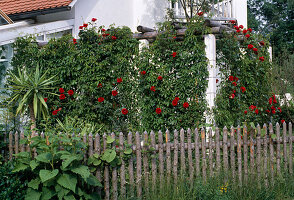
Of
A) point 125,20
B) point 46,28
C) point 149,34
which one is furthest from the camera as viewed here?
point 125,20

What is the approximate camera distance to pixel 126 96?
775cm

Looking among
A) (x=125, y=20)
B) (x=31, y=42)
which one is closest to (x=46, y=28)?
(x=31, y=42)

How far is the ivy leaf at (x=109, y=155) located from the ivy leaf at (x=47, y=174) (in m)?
0.77

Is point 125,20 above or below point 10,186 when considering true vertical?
above

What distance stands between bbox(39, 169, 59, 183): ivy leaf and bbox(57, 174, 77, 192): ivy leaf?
142mm

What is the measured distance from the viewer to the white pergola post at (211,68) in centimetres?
704

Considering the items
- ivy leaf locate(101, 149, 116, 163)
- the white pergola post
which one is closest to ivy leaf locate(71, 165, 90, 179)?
ivy leaf locate(101, 149, 116, 163)

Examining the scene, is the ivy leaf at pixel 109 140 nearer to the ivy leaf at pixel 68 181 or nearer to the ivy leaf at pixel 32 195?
the ivy leaf at pixel 68 181

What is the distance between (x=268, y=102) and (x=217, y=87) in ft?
5.04

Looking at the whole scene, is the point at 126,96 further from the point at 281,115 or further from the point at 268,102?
the point at 281,115

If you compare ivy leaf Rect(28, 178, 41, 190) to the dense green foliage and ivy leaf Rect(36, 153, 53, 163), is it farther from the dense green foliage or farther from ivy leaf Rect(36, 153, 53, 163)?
ivy leaf Rect(36, 153, 53, 163)

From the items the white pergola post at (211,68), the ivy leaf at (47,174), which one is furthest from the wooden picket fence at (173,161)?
the white pergola post at (211,68)

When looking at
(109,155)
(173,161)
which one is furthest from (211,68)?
(109,155)

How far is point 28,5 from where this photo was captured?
1086 centimetres
